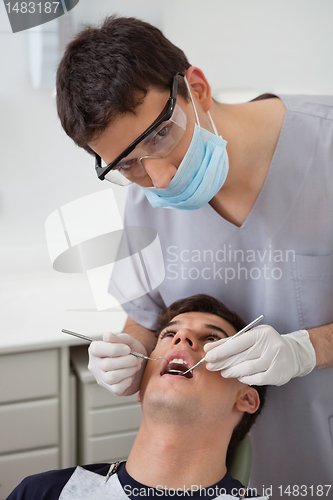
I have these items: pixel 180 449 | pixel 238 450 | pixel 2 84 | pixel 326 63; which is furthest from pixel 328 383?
pixel 2 84


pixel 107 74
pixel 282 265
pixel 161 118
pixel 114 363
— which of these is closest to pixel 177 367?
pixel 114 363

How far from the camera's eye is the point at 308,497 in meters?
1.41

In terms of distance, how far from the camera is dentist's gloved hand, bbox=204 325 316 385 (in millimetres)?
1069

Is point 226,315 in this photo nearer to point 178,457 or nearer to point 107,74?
point 178,457

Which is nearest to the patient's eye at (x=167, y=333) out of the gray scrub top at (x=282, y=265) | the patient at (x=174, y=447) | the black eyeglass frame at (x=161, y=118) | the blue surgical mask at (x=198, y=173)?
the patient at (x=174, y=447)

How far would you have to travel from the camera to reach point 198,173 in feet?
3.47

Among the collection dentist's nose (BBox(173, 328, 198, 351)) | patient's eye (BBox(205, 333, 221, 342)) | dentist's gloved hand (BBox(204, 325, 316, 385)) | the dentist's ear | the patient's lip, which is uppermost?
the dentist's ear

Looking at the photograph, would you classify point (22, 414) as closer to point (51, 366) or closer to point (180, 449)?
point (51, 366)

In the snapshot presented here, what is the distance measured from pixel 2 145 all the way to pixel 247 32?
931 millimetres

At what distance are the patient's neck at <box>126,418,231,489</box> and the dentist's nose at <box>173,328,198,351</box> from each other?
0.20 meters

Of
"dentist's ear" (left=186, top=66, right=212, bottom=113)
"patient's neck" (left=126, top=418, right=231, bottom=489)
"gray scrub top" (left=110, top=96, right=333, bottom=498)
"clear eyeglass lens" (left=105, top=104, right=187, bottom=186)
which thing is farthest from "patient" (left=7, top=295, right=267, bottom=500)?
"dentist's ear" (left=186, top=66, right=212, bottom=113)

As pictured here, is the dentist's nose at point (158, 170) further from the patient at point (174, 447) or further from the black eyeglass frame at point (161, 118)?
the patient at point (174, 447)

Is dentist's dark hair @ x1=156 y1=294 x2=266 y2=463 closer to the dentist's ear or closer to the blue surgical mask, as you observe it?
the blue surgical mask

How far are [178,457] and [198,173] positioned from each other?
693 mm
